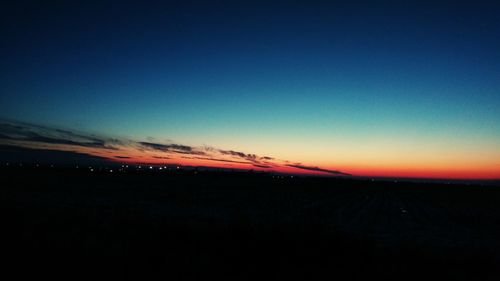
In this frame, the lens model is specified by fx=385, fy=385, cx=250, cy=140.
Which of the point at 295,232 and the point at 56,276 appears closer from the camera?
the point at 56,276

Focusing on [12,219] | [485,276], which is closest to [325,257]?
[485,276]

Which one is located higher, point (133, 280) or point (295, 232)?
point (295, 232)

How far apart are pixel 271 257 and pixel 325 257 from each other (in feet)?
4.63

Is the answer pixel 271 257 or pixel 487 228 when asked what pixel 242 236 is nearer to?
pixel 271 257

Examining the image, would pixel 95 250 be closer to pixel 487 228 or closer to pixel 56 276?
pixel 56 276

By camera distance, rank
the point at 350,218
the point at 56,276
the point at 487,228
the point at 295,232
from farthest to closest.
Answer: the point at 350,218
the point at 487,228
the point at 295,232
the point at 56,276

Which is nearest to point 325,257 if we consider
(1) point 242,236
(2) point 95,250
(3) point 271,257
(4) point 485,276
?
(3) point 271,257

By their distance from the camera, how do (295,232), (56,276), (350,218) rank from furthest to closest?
(350,218) < (295,232) < (56,276)

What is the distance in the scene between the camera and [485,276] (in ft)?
32.9

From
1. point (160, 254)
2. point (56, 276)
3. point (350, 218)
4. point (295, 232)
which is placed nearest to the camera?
point (56, 276)

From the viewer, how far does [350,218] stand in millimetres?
25594

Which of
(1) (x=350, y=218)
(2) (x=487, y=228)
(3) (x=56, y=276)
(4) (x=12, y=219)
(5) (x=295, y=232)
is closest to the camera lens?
(3) (x=56, y=276)

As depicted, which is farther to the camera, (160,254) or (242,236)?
(242,236)

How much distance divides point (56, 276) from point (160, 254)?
2569 millimetres
